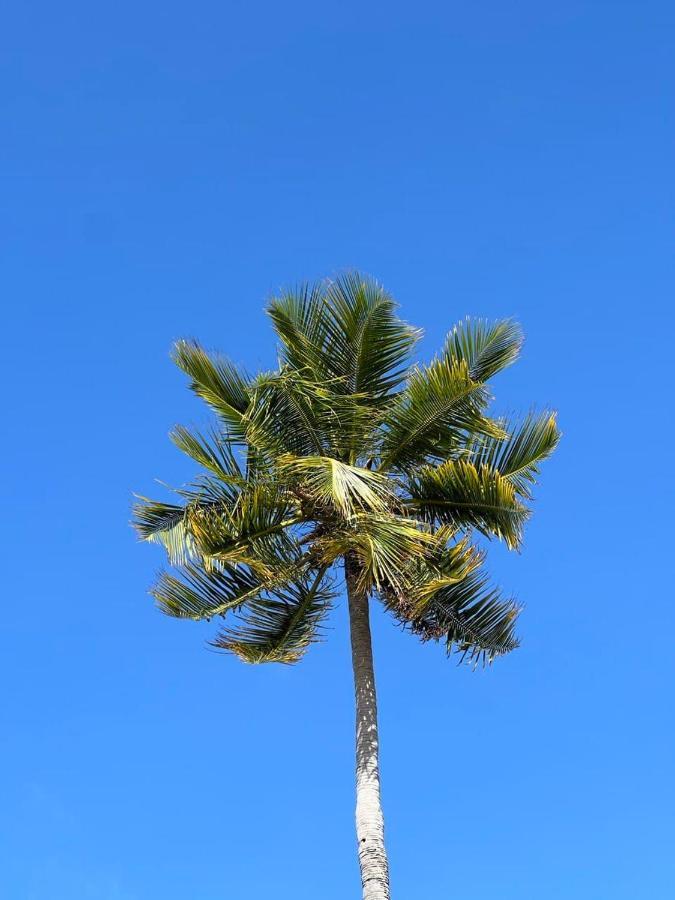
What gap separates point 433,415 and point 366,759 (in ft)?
13.6

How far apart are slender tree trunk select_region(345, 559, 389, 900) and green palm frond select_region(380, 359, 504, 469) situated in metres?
1.63

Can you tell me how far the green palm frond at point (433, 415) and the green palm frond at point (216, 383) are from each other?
6.17ft

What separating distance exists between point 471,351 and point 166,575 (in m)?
4.64

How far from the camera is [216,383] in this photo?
16.7 meters

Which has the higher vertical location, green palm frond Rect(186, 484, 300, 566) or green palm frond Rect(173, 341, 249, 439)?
green palm frond Rect(173, 341, 249, 439)

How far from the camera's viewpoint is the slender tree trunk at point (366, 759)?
13961 mm

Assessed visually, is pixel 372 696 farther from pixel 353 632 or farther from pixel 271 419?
pixel 271 419

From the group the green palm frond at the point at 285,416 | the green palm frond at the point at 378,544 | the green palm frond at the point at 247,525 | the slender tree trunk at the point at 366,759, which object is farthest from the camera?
the green palm frond at the point at 285,416

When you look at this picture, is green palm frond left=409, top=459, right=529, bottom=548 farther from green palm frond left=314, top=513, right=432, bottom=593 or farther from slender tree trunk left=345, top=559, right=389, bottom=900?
slender tree trunk left=345, top=559, right=389, bottom=900

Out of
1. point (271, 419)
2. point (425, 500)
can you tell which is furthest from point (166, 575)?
point (425, 500)

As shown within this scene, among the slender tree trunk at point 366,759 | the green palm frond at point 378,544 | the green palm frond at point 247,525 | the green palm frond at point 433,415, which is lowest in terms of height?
the slender tree trunk at point 366,759

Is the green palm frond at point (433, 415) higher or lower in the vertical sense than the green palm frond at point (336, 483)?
higher

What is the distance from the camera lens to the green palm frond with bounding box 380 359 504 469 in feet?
51.8

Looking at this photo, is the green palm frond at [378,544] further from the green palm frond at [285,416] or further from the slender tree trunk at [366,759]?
the green palm frond at [285,416]
